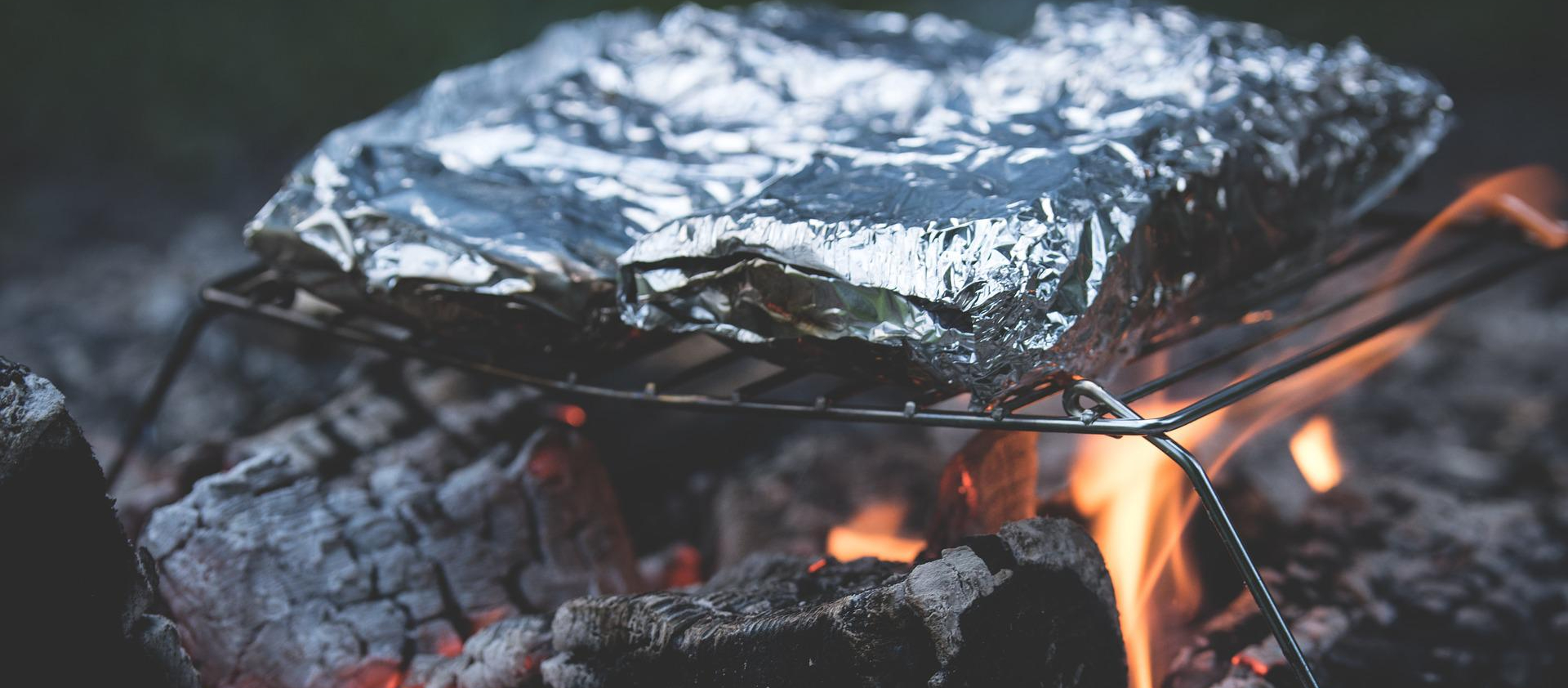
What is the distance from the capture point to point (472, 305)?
1.05 m

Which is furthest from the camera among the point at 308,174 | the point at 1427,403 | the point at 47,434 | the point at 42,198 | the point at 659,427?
the point at 42,198

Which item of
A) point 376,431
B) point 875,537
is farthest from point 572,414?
point 875,537

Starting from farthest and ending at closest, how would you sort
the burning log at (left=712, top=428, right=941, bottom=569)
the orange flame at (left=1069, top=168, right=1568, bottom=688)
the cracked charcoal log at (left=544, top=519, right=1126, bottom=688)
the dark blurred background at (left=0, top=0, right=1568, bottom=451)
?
the dark blurred background at (left=0, top=0, right=1568, bottom=451)
the burning log at (left=712, top=428, right=941, bottom=569)
the orange flame at (left=1069, top=168, right=1568, bottom=688)
the cracked charcoal log at (left=544, top=519, right=1126, bottom=688)

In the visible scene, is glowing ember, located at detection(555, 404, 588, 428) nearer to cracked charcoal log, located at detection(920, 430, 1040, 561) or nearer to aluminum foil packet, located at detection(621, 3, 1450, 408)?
aluminum foil packet, located at detection(621, 3, 1450, 408)

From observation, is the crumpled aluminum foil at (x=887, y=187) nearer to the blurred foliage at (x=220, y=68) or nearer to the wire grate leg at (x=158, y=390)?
the wire grate leg at (x=158, y=390)

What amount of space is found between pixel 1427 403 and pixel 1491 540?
0.53 metres

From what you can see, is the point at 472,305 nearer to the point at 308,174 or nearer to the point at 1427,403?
the point at 308,174

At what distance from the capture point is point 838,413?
3.18 ft

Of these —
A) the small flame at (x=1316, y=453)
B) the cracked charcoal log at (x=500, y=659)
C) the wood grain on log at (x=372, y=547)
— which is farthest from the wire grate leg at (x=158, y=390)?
the small flame at (x=1316, y=453)

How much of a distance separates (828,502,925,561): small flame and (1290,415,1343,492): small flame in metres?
0.61

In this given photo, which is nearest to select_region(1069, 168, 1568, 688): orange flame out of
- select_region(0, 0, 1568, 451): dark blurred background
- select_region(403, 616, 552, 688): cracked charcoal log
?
select_region(403, 616, 552, 688): cracked charcoal log

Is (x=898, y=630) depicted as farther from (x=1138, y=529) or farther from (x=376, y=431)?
(x=376, y=431)

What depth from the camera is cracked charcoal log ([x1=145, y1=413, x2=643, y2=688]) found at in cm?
114

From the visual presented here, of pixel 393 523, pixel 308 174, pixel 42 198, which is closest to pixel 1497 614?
pixel 393 523
